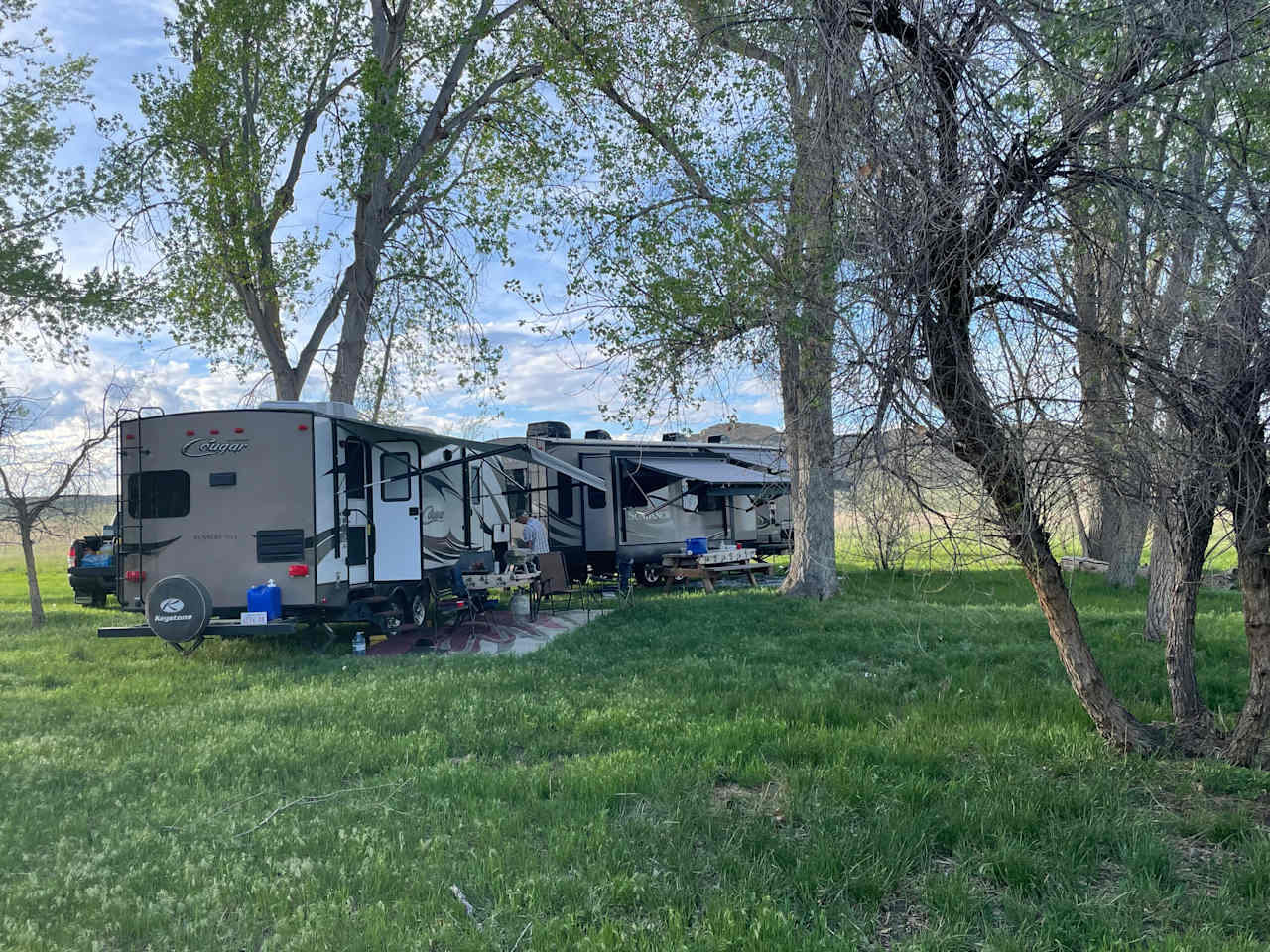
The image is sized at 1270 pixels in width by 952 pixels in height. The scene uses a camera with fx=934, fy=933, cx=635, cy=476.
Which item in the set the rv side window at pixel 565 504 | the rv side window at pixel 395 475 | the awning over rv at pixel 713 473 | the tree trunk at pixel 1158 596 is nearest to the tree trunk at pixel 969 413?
the tree trunk at pixel 1158 596

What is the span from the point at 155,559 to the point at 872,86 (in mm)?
9595

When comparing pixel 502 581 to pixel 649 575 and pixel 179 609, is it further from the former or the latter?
pixel 649 575

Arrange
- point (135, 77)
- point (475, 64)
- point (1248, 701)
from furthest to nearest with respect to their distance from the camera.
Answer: point (475, 64) < point (135, 77) < point (1248, 701)

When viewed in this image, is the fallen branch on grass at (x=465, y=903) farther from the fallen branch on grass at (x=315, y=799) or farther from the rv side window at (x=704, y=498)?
the rv side window at (x=704, y=498)

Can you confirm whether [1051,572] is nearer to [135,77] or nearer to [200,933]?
[200,933]

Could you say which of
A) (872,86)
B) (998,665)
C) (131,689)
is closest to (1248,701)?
(998,665)

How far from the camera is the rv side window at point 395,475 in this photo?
12.0 meters

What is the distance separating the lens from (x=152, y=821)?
5.01 meters

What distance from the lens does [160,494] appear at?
10961 millimetres

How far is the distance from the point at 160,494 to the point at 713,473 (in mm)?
10744

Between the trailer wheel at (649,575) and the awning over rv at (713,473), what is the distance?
2083mm

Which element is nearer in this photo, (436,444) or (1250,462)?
(1250,462)

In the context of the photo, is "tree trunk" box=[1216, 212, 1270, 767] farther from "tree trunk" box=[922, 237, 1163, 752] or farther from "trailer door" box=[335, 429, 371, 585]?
"trailer door" box=[335, 429, 371, 585]

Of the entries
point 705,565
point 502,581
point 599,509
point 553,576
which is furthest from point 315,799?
point 599,509
